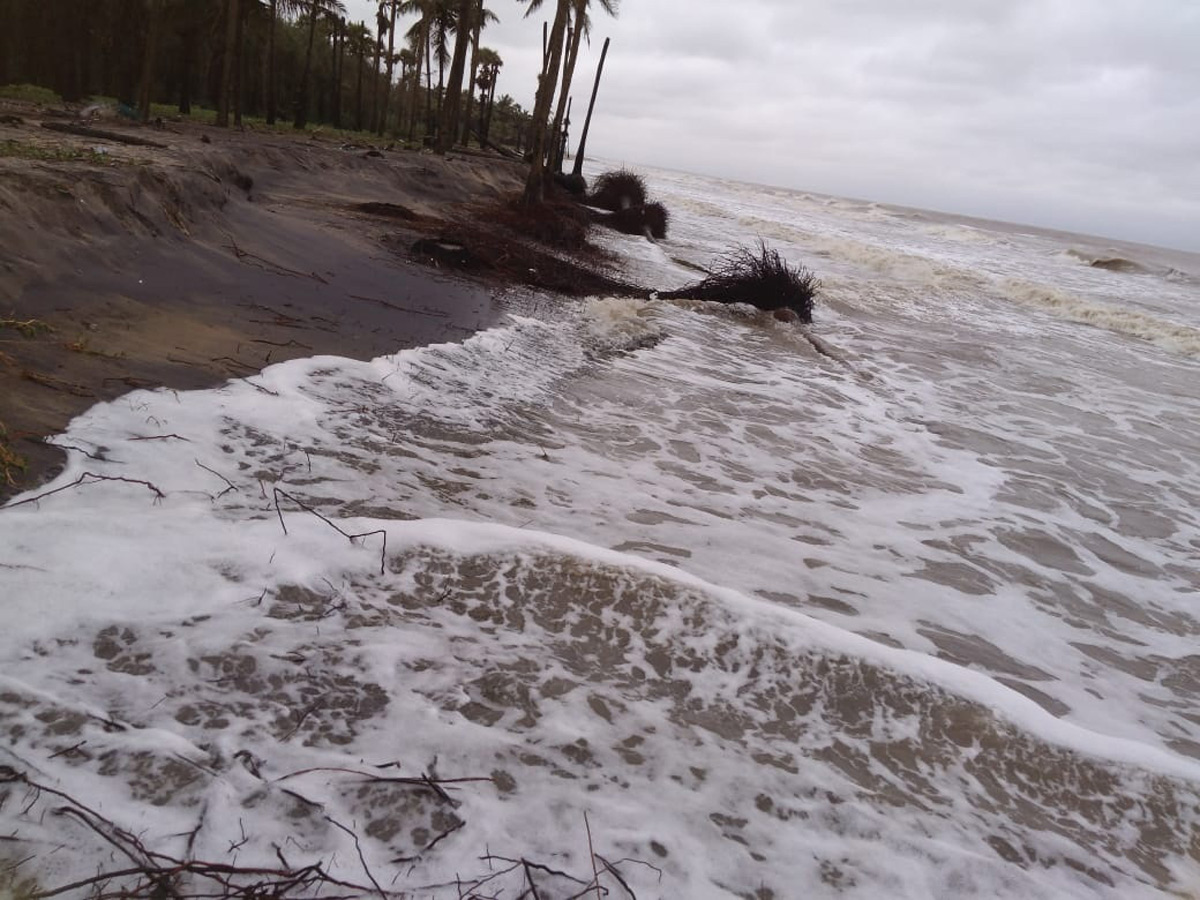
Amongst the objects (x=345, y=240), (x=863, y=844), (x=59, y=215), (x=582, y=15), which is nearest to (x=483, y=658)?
(x=863, y=844)

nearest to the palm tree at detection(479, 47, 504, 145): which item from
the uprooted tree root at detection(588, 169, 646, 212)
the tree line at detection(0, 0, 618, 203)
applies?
the tree line at detection(0, 0, 618, 203)

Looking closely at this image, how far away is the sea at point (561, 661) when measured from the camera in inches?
Result: 68.2

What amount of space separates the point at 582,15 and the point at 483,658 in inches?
733

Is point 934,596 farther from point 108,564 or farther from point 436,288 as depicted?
point 436,288

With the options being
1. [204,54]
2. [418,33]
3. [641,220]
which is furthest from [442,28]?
[641,220]

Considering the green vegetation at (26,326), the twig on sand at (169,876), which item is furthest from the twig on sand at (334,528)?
the green vegetation at (26,326)

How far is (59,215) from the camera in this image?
4.72m

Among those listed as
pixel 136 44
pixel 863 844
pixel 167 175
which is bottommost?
pixel 863 844

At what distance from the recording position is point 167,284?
4.93 meters

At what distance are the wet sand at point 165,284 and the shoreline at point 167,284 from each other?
0.01 m

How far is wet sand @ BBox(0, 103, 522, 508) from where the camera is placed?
346cm

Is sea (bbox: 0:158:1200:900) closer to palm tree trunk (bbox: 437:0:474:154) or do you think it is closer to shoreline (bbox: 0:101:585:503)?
shoreline (bbox: 0:101:585:503)

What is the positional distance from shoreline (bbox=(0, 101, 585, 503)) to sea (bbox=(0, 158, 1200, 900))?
250 mm

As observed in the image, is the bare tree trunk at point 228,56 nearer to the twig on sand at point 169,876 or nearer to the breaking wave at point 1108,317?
the twig on sand at point 169,876
